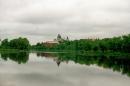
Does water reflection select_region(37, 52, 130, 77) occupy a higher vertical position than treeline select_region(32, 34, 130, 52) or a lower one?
lower

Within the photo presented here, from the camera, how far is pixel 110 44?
65.9 m

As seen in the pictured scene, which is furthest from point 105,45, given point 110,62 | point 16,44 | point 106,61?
point 16,44

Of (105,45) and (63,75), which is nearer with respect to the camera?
(63,75)

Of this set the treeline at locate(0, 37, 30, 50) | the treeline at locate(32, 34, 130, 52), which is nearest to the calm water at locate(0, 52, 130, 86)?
the treeline at locate(32, 34, 130, 52)

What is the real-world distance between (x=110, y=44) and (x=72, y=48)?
94.0 feet

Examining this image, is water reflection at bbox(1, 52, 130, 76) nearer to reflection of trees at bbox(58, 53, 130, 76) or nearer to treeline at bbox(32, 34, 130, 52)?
reflection of trees at bbox(58, 53, 130, 76)

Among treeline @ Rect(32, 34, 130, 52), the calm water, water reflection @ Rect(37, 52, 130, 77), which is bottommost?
water reflection @ Rect(37, 52, 130, 77)

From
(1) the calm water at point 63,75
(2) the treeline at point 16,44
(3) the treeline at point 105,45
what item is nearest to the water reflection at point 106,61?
(1) the calm water at point 63,75

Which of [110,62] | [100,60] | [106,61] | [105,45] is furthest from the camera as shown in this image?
[105,45]

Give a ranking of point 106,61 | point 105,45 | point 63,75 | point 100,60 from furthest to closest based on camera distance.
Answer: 1. point 105,45
2. point 100,60
3. point 106,61
4. point 63,75

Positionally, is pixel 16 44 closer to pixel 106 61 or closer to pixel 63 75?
pixel 106 61

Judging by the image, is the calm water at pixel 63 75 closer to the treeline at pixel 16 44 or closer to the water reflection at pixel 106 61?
the water reflection at pixel 106 61

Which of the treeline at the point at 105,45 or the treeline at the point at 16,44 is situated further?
the treeline at the point at 16,44

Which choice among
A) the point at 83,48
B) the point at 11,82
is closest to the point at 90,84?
the point at 11,82
